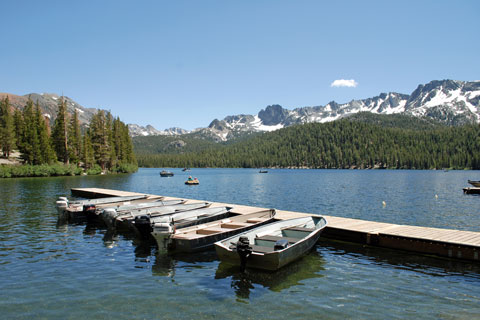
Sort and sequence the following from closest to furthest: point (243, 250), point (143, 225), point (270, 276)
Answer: point (243, 250)
point (270, 276)
point (143, 225)

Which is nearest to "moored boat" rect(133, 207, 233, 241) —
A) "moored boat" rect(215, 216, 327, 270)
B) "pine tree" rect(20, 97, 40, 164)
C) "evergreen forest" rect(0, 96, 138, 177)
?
"moored boat" rect(215, 216, 327, 270)

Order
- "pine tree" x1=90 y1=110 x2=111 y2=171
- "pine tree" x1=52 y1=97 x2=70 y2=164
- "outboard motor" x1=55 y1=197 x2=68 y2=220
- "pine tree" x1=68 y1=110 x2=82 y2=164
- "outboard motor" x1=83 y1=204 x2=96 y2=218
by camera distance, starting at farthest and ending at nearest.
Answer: "pine tree" x1=90 y1=110 x2=111 y2=171 → "pine tree" x1=68 y1=110 x2=82 y2=164 → "pine tree" x1=52 y1=97 x2=70 y2=164 → "outboard motor" x1=55 y1=197 x2=68 y2=220 → "outboard motor" x1=83 y1=204 x2=96 y2=218

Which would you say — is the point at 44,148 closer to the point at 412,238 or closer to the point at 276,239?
the point at 276,239

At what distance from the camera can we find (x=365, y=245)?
61.5ft

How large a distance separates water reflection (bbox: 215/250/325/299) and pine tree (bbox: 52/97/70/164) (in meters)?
99.3

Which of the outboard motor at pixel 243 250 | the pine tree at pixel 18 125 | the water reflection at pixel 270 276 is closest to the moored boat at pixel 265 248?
the outboard motor at pixel 243 250

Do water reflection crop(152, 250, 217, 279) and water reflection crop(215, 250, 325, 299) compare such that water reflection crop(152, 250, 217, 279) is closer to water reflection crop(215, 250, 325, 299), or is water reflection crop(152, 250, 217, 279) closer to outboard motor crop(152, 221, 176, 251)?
outboard motor crop(152, 221, 176, 251)

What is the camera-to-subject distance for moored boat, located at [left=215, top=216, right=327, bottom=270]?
13.6 m

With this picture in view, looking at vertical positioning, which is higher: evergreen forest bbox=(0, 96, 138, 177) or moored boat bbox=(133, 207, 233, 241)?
evergreen forest bbox=(0, 96, 138, 177)

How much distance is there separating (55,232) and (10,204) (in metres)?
16.9

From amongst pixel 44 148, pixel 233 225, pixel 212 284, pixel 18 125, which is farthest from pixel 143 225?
pixel 18 125

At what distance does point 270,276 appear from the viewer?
1388 cm

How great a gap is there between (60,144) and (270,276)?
105 metres

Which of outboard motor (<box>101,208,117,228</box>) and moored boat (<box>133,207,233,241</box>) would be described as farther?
outboard motor (<box>101,208,117,228</box>)
